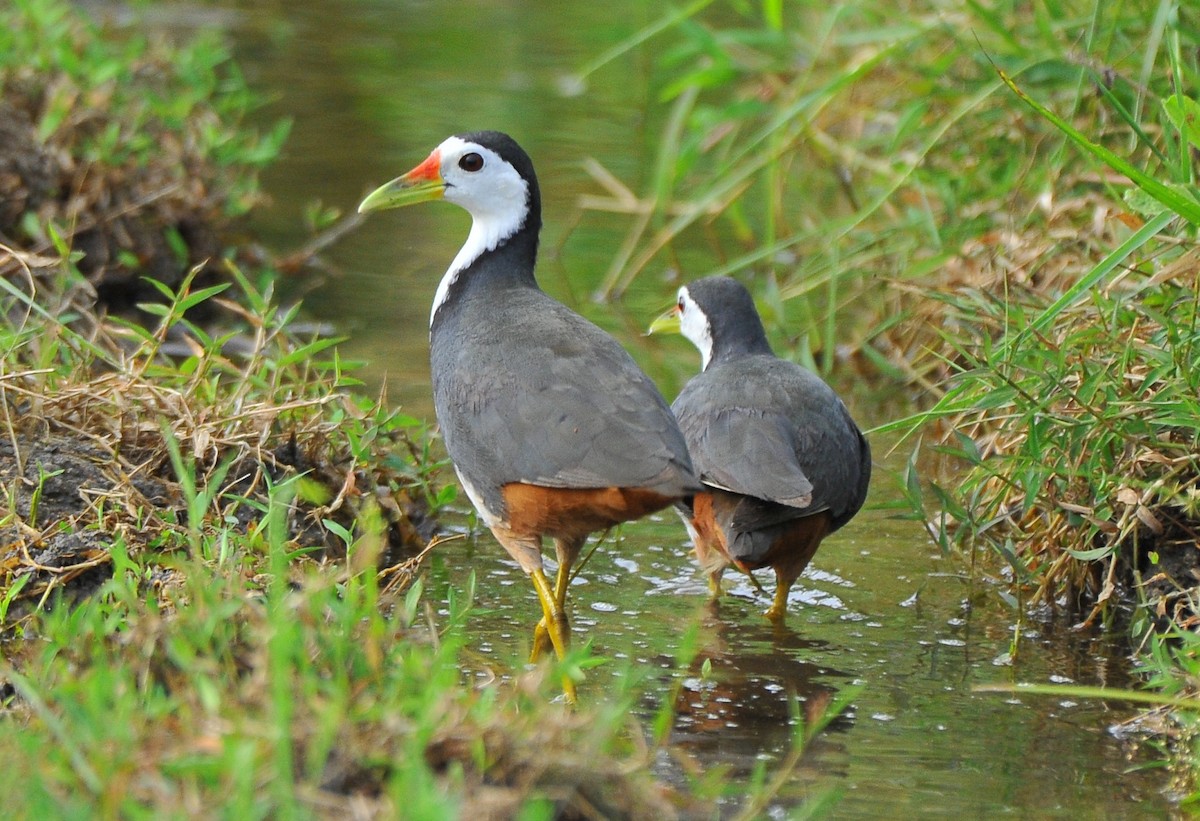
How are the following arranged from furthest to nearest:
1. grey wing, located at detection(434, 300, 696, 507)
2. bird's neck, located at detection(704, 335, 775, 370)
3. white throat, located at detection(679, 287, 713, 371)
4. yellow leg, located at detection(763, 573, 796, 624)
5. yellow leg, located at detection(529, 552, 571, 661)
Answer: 1. white throat, located at detection(679, 287, 713, 371)
2. bird's neck, located at detection(704, 335, 775, 370)
3. yellow leg, located at detection(763, 573, 796, 624)
4. yellow leg, located at detection(529, 552, 571, 661)
5. grey wing, located at detection(434, 300, 696, 507)

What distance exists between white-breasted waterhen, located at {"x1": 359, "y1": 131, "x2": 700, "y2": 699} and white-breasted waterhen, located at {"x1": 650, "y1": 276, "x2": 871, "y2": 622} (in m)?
0.27

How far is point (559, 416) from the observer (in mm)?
4012

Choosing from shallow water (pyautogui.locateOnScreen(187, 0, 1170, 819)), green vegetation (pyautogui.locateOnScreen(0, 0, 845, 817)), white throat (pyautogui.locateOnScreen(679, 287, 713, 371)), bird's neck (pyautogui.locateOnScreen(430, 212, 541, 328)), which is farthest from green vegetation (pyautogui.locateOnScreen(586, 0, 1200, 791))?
bird's neck (pyautogui.locateOnScreen(430, 212, 541, 328))

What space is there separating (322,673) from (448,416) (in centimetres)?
158

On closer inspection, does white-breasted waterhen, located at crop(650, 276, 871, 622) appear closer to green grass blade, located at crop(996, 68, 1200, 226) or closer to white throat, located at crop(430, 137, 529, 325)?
white throat, located at crop(430, 137, 529, 325)

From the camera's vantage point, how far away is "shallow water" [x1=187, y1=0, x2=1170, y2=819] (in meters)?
3.52

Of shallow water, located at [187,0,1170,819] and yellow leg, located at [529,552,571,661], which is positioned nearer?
shallow water, located at [187,0,1170,819]

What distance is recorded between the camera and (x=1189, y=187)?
4.05m

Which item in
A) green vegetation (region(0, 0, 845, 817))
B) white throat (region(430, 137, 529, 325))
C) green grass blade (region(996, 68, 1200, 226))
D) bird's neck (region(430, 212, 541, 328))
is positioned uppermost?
green grass blade (region(996, 68, 1200, 226))

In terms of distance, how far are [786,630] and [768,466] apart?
20.6 inches

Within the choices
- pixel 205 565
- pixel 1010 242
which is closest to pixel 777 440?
pixel 205 565

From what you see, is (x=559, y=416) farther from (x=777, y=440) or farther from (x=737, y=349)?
(x=737, y=349)

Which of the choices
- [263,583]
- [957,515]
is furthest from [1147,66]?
[263,583]

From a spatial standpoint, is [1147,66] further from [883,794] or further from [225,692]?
[225,692]
